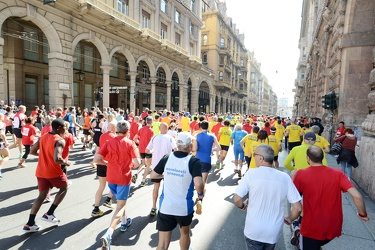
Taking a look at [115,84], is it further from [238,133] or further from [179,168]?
[179,168]

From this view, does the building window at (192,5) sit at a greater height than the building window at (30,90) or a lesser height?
greater

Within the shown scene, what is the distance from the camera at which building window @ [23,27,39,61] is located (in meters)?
18.5

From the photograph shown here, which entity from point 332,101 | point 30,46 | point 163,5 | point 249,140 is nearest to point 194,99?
point 163,5

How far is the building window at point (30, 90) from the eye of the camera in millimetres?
19344

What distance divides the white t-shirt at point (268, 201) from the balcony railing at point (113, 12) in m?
17.7

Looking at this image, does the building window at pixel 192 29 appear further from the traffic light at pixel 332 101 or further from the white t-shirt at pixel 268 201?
the white t-shirt at pixel 268 201

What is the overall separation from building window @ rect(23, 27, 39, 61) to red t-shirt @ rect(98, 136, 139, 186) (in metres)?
19.2

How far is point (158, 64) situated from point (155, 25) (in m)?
4.05

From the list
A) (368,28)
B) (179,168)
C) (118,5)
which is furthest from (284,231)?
(118,5)

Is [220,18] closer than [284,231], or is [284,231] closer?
[284,231]

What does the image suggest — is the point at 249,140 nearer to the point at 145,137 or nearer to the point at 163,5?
the point at 145,137

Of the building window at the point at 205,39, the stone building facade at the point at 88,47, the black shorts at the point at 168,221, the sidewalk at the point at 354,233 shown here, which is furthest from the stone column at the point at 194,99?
the black shorts at the point at 168,221

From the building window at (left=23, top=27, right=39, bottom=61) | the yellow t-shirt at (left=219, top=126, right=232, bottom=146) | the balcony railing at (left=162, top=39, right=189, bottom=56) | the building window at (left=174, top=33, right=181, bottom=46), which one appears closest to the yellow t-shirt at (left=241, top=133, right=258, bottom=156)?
the yellow t-shirt at (left=219, top=126, right=232, bottom=146)

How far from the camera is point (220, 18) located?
4434cm
